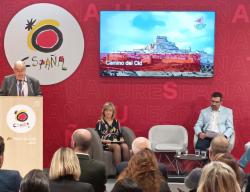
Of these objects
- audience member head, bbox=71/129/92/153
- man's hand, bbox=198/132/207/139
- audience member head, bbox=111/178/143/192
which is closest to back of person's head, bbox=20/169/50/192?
audience member head, bbox=111/178/143/192

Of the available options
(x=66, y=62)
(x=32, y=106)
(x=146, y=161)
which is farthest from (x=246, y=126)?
(x=146, y=161)

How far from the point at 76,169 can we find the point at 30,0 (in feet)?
17.0

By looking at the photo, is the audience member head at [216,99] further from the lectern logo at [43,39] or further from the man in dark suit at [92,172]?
the man in dark suit at [92,172]

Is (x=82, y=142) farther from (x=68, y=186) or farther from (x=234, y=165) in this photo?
(x=234, y=165)

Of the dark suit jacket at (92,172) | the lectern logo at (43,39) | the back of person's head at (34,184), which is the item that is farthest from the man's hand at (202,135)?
the back of person's head at (34,184)

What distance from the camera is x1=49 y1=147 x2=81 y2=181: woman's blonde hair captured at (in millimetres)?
3553

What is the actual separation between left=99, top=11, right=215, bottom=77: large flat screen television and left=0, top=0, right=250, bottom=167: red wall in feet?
0.44

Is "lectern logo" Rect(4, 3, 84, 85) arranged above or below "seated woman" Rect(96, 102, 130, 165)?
above

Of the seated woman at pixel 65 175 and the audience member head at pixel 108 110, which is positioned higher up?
the audience member head at pixel 108 110

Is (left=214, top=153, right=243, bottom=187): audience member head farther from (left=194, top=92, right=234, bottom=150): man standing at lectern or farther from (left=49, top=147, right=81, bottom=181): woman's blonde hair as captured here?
(left=194, top=92, right=234, bottom=150): man standing at lectern

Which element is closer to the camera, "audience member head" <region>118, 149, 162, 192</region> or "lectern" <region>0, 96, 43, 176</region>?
"audience member head" <region>118, 149, 162, 192</region>

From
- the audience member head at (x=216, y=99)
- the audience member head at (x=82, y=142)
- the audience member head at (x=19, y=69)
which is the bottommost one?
the audience member head at (x=82, y=142)

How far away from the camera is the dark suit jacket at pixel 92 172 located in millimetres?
4137

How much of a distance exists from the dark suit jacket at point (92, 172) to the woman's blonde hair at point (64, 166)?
19.6 inches
